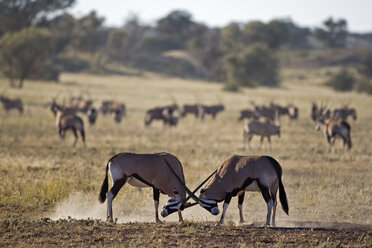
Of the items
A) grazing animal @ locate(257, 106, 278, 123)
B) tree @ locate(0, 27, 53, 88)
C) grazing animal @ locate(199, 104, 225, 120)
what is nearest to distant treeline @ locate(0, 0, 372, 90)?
tree @ locate(0, 27, 53, 88)

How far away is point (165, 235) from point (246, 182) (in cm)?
207

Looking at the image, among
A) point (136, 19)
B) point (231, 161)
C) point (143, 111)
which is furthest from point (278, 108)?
point (136, 19)

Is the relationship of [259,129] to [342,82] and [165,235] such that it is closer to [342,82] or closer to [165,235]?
[165,235]

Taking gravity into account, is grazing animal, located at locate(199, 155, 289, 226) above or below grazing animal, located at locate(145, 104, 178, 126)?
below

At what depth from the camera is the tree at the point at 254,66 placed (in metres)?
79.5

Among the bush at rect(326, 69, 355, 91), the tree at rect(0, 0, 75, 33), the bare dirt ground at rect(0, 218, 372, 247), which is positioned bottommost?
the bare dirt ground at rect(0, 218, 372, 247)

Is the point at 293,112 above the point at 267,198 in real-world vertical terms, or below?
above

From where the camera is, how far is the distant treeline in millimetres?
57934

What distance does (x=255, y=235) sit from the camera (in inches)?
360

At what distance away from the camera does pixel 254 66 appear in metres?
81.0

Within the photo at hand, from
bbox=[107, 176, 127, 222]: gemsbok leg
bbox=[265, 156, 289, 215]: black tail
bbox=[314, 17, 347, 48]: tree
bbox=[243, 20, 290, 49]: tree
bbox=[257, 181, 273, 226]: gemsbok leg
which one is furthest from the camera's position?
bbox=[314, 17, 347, 48]: tree

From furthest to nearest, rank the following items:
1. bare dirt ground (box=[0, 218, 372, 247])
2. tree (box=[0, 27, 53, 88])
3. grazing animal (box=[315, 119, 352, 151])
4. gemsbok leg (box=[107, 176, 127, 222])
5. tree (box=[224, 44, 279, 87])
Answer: tree (box=[224, 44, 279, 87]) → tree (box=[0, 27, 53, 88]) → grazing animal (box=[315, 119, 352, 151]) → gemsbok leg (box=[107, 176, 127, 222]) → bare dirt ground (box=[0, 218, 372, 247])

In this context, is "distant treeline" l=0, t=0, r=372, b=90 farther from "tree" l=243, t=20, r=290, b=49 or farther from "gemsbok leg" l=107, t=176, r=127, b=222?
"gemsbok leg" l=107, t=176, r=127, b=222

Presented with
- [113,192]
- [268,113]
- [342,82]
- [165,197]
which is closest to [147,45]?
[342,82]
